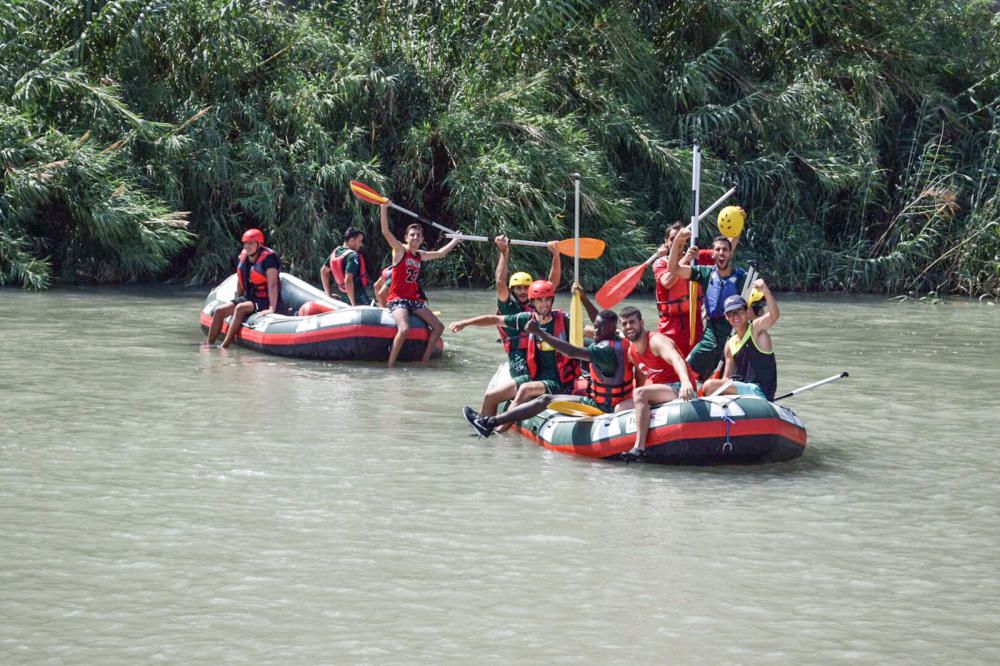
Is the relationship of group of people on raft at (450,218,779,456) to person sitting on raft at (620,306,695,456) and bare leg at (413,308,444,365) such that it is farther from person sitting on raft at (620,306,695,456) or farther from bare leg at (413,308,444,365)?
bare leg at (413,308,444,365)

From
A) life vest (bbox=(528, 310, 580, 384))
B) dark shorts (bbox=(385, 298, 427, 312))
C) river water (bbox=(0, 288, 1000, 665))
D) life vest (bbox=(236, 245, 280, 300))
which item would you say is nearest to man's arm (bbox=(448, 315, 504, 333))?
life vest (bbox=(528, 310, 580, 384))

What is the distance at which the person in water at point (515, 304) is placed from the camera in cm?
820

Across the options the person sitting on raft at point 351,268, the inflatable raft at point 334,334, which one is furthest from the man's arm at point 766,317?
the person sitting on raft at point 351,268

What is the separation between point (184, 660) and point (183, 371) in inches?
251

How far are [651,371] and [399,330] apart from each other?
12.0ft

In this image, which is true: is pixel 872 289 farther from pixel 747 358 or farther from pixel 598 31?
pixel 747 358

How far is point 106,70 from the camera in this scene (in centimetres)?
1747

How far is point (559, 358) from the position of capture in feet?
26.9

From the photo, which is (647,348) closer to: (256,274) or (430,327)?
(430,327)

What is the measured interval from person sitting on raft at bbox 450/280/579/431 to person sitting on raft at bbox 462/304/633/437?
15 centimetres

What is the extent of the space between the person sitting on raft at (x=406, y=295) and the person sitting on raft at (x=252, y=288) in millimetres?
1368

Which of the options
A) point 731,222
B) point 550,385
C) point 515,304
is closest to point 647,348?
point 550,385

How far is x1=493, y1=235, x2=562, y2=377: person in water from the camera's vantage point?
8.20 metres

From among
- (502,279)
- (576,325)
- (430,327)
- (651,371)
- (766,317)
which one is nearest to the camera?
(766,317)
